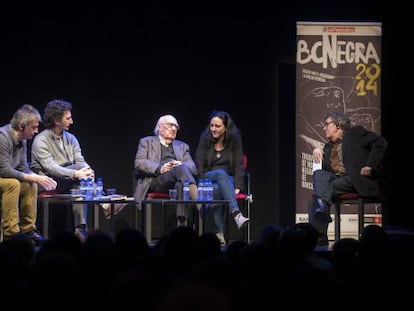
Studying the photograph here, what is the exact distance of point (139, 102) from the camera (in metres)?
7.24

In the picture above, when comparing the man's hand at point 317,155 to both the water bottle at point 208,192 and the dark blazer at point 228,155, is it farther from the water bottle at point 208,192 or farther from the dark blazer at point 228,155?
the water bottle at point 208,192

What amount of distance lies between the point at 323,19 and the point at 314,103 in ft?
2.86

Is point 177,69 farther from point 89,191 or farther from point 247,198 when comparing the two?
point 89,191

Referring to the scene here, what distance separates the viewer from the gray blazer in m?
6.37

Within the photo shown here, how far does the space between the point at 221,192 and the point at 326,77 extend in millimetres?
1578

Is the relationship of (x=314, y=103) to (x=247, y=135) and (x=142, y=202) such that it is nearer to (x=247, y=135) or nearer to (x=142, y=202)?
(x=247, y=135)

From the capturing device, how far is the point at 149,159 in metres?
6.57

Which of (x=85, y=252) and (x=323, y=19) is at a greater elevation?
(x=323, y=19)

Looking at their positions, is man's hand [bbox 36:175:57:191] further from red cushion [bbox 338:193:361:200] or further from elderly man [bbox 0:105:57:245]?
red cushion [bbox 338:193:361:200]

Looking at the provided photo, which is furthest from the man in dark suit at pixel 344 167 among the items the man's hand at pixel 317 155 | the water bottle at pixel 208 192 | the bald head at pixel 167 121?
the bald head at pixel 167 121

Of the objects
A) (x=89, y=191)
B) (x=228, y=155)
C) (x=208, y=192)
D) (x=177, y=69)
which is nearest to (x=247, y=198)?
(x=228, y=155)

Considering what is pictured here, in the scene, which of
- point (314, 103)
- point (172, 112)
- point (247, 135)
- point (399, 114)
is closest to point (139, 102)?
point (172, 112)

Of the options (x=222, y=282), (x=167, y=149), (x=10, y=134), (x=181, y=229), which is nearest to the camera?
(x=222, y=282)

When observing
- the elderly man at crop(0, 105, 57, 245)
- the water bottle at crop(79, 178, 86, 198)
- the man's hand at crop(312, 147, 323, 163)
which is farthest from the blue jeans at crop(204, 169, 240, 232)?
the elderly man at crop(0, 105, 57, 245)
